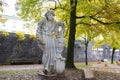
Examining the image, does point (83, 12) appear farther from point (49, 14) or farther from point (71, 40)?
point (49, 14)

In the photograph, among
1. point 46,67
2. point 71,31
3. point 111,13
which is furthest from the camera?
point 71,31

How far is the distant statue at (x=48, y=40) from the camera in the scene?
8.47 metres

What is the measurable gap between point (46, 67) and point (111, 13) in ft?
18.1

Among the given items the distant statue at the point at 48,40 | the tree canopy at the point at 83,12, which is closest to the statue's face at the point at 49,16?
the distant statue at the point at 48,40

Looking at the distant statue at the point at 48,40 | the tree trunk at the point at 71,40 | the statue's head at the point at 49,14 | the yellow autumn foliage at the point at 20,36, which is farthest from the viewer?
the yellow autumn foliage at the point at 20,36

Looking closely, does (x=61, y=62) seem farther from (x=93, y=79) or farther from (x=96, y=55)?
(x=96, y=55)

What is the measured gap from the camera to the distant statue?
8.47m

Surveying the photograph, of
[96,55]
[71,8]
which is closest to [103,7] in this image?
[71,8]

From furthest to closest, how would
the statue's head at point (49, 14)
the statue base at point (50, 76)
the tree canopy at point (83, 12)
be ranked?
the tree canopy at point (83, 12) → the statue's head at point (49, 14) → the statue base at point (50, 76)

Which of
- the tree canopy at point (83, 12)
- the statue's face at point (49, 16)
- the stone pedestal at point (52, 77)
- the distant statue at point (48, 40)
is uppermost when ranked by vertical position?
the tree canopy at point (83, 12)

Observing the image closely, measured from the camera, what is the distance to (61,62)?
8555mm

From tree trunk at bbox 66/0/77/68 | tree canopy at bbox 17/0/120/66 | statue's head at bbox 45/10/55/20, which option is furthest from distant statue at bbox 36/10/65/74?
tree trunk at bbox 66/0/77/68

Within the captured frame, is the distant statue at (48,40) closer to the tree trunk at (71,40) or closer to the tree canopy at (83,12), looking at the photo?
the tree canopy at (83,12)

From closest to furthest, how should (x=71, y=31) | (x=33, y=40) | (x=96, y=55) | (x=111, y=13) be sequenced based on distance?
1. (x=111, y=13)
2. (x=71, y=31)
3. (x=33, y=40)
4. (x=96, y=55)
